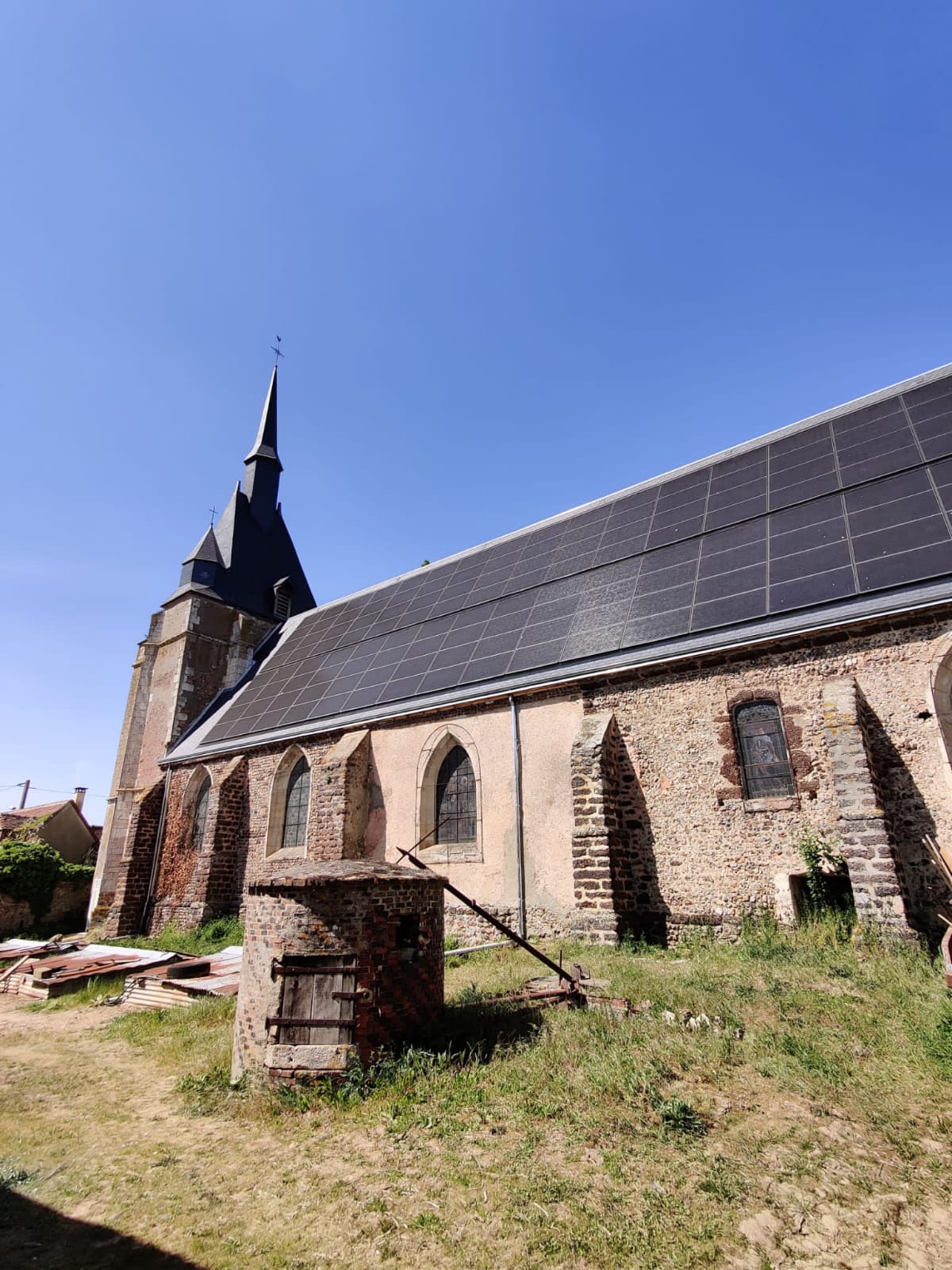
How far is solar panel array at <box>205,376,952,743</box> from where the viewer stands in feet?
30.8

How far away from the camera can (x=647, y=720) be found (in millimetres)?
9930

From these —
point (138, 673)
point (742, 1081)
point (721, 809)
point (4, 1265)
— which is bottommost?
point (4, 1265)

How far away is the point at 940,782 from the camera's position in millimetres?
7527

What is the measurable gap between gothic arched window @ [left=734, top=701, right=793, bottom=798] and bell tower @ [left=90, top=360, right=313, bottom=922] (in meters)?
15.6

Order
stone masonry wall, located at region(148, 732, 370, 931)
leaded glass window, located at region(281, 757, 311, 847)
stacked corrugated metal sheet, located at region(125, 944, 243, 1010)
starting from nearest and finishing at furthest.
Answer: stacked corrugated metal sheet, located at region(125, 944, 243, 1010), stone masonry wall, located at region(148, 732, 370, 931), leaded glass window, located at region(281, 757, 311, 847)

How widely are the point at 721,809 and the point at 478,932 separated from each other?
461 cm

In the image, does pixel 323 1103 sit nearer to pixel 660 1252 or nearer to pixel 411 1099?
pixel 411 1099

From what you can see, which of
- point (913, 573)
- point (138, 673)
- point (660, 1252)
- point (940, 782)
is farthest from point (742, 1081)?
point (138, 673)

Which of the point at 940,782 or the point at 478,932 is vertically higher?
the point at 940,782

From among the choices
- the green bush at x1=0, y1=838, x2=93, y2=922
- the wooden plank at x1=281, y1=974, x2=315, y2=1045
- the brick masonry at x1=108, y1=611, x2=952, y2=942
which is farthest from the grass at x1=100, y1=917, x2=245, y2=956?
the wooden plank at x1=281, y1=974, x2=315, y2=1045

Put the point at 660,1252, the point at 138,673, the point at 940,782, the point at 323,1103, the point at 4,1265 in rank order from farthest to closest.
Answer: the point at 138,673 < the point at 940,782 < the point at 323,1103 < the point at 4,1265 < the point at 660,1252

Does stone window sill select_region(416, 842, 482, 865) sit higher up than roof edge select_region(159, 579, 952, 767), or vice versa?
roof edge select_region(159, 579, 952, 767)

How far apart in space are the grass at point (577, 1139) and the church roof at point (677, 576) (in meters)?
4.81

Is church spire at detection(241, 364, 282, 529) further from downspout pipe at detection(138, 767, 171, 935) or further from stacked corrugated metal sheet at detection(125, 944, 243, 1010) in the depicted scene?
stacked corrugated metal sheet at detection(125, 944, 243, 1010)
